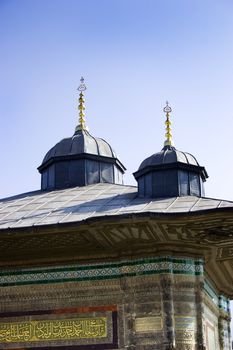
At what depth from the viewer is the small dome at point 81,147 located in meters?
16.8

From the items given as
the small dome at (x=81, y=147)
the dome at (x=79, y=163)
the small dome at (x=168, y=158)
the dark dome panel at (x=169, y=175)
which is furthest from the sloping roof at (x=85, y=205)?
the small dome at (x=81, y=147)

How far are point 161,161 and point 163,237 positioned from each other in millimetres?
2309

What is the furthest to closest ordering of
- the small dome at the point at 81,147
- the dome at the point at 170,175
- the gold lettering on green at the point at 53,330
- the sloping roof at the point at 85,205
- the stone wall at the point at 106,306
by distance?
the small dome at the point at 81,147 < the dome at the point at 170,175 < the gold lettering on green at the point at 53,330 < the stone wall at the point at 106,306 < the sloping roof at the point at 85,205

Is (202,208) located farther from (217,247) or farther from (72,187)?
(72,187)

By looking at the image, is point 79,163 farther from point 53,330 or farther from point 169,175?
point 53,330

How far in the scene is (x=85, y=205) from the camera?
1301 cm

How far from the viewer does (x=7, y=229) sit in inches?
458

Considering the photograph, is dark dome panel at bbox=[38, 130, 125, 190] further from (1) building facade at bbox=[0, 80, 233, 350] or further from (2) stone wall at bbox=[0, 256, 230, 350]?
(2) stone wall at bbox=[0, 256, 230, 350]

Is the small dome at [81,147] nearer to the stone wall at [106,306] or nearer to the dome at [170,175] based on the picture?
the dome at [170,175]

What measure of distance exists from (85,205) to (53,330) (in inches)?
104

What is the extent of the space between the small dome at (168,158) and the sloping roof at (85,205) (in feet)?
2.52

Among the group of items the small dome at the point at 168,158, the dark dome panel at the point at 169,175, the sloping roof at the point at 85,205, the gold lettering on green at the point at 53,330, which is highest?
the small dome at the point at 168,158

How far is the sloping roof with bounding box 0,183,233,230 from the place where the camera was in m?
11.8

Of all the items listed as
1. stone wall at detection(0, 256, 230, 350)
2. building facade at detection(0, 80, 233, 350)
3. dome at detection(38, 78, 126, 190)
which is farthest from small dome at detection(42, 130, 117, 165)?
stone wall at detection(0, 256, 230, 350)
